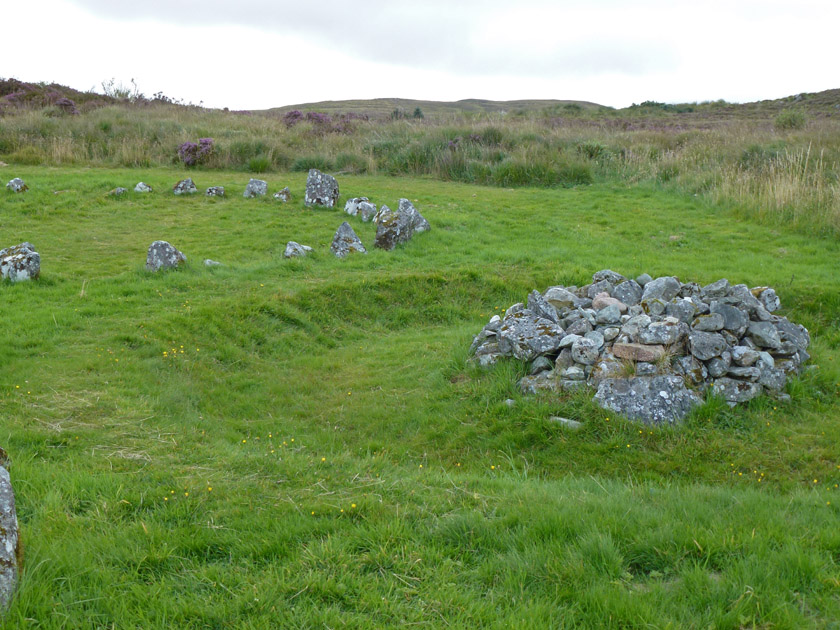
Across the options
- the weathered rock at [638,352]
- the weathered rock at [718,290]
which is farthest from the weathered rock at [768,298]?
the weathered rock at [638,352]

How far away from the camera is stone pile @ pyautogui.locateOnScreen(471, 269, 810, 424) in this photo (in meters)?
7.12

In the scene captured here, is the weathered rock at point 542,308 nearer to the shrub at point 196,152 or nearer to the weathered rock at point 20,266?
the weathered rock at point 20,266

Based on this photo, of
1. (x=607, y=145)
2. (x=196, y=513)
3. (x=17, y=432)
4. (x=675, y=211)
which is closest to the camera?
(x=196, y=513)

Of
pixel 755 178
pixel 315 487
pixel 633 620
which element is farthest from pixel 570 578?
pixel 755 178

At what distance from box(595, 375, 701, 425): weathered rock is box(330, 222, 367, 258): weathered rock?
7.73 metres

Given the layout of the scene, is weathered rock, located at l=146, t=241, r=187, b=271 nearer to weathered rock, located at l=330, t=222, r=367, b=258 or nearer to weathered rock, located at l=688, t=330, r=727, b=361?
weathered rock, located at l=330, t=222, r=367, b=258

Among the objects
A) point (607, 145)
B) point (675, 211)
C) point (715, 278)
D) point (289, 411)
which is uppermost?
point (607, 145)

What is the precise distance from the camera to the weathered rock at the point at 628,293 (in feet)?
29.0

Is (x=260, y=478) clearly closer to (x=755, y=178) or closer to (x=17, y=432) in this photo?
(x=17, y=432)

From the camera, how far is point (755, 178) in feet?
55.5

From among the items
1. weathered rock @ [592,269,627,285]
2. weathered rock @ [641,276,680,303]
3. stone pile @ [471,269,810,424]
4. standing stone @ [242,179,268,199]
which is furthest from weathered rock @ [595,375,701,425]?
standing stone @ [242,179,268,199]

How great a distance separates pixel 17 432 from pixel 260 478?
2.56 metres

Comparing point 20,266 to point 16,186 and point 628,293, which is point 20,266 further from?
point 628,293

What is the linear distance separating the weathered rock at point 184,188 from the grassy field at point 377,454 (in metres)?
3.58
